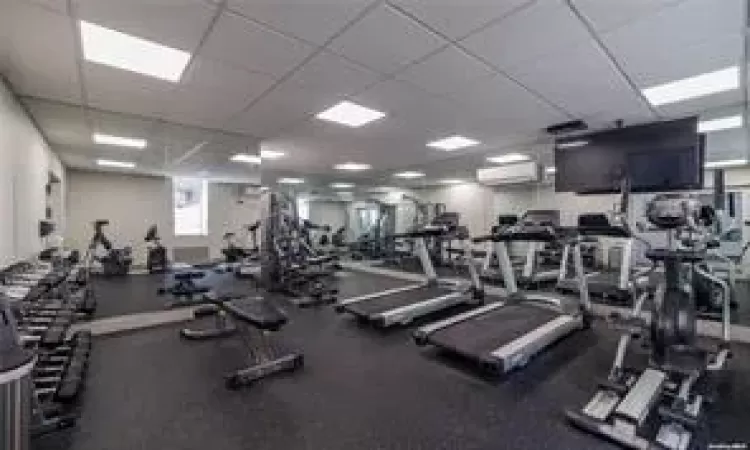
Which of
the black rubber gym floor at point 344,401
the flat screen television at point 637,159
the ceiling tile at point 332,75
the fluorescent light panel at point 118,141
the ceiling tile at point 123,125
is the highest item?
the ceiling tile at point 332,75

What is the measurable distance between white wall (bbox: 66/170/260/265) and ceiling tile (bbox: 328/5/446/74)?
3007 mm

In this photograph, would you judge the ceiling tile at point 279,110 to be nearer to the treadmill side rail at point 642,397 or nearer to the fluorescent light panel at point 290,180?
the fluorescent light panel at point 290,180

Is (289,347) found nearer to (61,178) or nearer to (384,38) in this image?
(384,38)

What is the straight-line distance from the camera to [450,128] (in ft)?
14.7

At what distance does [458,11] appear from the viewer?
6.49ft

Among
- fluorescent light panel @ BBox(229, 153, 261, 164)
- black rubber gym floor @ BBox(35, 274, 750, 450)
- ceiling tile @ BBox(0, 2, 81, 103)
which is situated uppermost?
ceiling tile @ BBox(0, 2, 81, 103)

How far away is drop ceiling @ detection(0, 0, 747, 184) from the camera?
77.2 inches

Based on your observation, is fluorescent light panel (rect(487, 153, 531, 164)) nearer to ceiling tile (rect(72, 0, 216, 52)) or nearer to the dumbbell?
ceiling tile (rect(72, 0, 216, 52))

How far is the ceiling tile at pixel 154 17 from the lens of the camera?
1853 mm

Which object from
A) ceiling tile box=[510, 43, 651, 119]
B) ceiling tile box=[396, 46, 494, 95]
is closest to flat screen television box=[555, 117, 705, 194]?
ceiling tile box=[510, 43, 651, 119]

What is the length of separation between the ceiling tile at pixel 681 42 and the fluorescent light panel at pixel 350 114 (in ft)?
7.52

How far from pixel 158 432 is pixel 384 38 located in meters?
2.71

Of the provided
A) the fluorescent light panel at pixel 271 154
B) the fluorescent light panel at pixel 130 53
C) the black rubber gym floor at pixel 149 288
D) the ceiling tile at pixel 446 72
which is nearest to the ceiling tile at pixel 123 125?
the fluorescent light panel at pixel 130 53

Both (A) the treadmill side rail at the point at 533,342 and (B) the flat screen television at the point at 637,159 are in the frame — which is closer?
(A) the treadmill side rail at the point at 533,342
